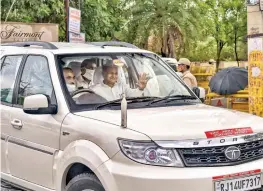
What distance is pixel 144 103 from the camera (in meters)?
4.88

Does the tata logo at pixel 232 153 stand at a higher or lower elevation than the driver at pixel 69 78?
lower

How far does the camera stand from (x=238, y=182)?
3.85 meters

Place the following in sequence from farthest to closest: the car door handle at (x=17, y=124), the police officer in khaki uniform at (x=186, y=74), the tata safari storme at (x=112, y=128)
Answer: the police officer in khaki uniform at (x=186, y=74) < the car door handle at (x=17, y=124) < the tata safari storme at (x=112, y=128)

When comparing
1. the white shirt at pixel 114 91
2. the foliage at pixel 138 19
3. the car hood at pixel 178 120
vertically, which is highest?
the foliage at pixel 138 19

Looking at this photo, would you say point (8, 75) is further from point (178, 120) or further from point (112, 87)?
point (178, 120)

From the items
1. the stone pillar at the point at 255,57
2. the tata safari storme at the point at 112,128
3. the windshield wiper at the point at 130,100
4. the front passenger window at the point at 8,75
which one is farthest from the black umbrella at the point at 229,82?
the windshield wiper at the point at 130,100

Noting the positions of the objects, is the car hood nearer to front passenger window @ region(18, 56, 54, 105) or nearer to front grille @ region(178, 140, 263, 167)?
front grille @ region(178, 140, 263, 167)

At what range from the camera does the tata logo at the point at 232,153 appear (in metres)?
3.91

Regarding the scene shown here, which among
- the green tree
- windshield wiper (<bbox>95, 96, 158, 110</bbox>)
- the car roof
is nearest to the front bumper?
windshield wiper (<bbox>95, 96, 158, 110</bbox>)

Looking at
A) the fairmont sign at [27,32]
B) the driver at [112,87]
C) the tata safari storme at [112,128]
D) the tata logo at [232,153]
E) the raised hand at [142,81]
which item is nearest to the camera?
the tata safari storme at [112,128]

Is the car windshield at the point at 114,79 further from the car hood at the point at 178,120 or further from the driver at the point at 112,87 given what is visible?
the car hood at the point at 178,120

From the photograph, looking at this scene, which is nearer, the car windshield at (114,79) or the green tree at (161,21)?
the car windshield at (114,79)

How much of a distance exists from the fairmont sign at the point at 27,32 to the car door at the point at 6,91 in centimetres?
1066

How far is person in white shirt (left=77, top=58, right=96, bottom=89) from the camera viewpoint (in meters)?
5.07
